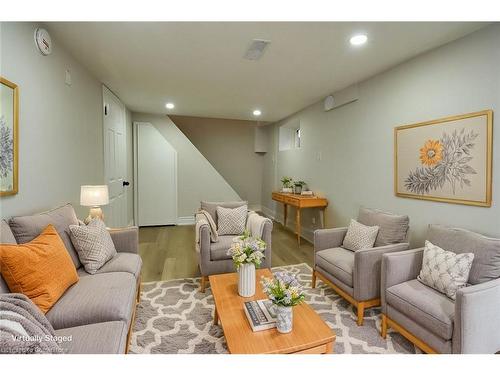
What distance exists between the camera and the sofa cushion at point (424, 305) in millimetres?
1519

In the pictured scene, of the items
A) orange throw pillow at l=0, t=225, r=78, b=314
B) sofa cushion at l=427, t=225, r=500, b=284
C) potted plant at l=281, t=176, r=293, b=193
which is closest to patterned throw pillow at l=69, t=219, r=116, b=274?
orange throw pillow at l=0, t=225, r=78, b=314

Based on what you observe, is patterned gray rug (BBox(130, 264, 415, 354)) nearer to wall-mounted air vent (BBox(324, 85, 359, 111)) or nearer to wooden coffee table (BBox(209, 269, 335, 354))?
wooden coffee table (BBox(209, 269, 335, 354))

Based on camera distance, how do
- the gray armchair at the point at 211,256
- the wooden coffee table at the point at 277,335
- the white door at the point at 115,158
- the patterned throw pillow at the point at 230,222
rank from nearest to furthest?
the wooden coffee table at the point at 277,335 → the gray armchair at the point at 211,256 → the patterned throw pillow at the point at 230,222 → the white door at the point at 115,158

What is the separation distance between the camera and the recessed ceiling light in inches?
84.8

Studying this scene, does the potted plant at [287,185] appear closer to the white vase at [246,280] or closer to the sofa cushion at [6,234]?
the white vase at [246,280]

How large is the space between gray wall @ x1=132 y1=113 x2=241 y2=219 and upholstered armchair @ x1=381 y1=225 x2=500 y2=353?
413 cm

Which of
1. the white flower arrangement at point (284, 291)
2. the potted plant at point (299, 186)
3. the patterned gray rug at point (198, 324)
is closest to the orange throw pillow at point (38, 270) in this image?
the patterned gray rug at point (198, 324)

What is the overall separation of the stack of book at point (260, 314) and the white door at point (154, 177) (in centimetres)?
425

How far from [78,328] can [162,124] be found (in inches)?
185

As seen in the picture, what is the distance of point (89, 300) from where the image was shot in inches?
59.0

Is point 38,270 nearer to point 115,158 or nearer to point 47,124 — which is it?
point 47,124

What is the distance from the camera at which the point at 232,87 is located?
3.55 m
